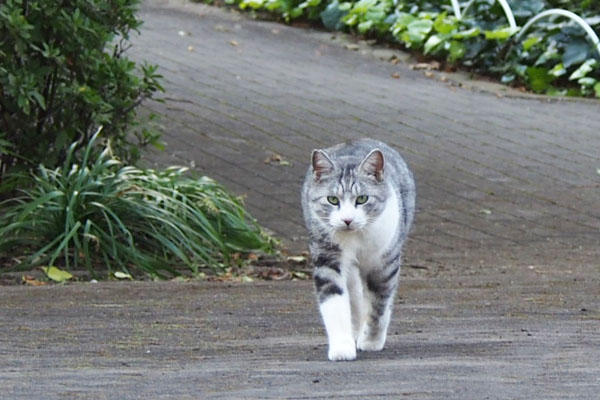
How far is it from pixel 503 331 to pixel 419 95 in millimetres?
8353

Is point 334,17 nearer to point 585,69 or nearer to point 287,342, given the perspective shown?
point 585,69

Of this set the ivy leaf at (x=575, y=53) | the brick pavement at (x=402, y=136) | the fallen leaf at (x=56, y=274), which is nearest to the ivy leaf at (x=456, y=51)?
the brick pavement at (x=402, y=136)

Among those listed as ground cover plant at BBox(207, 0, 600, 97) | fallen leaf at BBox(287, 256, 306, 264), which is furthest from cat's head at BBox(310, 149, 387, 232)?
ground cover plant at BBox(207, 0, 600, 97)

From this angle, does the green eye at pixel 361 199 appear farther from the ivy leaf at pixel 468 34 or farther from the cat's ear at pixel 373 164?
the ivy leaf at pixel 468 34

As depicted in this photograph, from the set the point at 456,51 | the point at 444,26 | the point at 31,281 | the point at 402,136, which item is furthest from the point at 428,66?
the point at 31,281

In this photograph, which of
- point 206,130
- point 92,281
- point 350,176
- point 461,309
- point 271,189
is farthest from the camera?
point 206,130

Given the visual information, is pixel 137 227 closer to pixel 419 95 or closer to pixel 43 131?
pixel 43 131

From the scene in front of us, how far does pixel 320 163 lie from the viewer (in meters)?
5.40

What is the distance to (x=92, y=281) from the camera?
7910 mm

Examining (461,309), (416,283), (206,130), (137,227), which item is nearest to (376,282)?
(461,309)

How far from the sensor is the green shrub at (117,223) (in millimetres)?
8219

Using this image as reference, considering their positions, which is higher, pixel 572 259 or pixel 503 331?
pixel 503 331

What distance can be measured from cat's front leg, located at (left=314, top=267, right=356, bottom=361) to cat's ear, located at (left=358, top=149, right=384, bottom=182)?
43cm

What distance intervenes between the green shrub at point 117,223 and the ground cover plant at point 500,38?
6866mm
